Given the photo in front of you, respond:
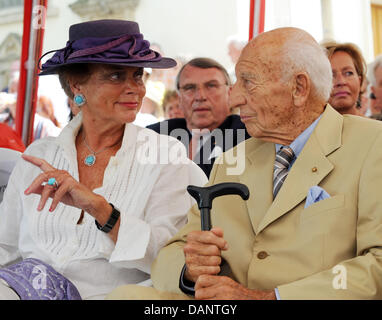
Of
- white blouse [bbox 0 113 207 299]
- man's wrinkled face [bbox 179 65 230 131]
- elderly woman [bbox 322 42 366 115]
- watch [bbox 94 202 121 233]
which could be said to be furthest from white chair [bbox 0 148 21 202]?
elderly woman [bbox 322 42 366 115]

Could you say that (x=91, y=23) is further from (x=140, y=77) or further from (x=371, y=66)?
(x=371, y=66)

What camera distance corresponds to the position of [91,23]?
2482 millimetres

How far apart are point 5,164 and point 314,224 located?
1.70m

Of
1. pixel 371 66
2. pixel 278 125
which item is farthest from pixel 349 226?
pixel 371 66

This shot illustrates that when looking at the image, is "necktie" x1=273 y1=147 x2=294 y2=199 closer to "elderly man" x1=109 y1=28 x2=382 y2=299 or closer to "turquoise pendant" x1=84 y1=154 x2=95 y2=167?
"elderly man" x1=109 y1=28 x2=382 y2=299

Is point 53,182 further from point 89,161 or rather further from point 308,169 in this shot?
point 308,169

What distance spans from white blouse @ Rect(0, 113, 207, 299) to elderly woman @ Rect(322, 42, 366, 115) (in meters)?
1.33

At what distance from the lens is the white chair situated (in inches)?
112

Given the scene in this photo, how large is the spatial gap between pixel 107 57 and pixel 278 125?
813 millimetres

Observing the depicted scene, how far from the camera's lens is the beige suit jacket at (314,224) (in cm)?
159

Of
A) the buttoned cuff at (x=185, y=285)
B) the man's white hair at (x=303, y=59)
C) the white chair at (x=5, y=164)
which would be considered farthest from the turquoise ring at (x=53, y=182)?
the white chair at (x=5, y=164)

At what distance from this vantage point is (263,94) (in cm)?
192

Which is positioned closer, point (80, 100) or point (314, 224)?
point (314, 224)

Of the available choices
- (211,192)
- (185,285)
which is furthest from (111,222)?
(211,192)
